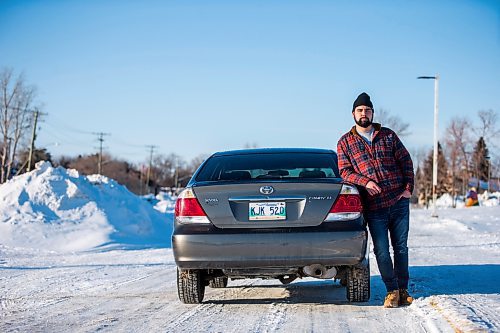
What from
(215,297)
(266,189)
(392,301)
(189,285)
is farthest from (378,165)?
(215,297)

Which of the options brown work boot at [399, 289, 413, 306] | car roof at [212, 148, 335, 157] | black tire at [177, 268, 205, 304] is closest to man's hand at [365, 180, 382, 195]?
brown work boot at [399, 289, 413, 306]

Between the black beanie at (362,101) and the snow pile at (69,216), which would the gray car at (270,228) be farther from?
the snow pile at (69,216)

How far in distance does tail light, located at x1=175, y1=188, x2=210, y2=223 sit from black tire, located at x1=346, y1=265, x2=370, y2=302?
4.69 feet

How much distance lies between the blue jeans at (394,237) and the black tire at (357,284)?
162 millimetres

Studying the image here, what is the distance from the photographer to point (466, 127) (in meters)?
67.9

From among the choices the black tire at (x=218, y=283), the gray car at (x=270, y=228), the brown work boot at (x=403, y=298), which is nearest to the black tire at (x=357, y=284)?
the gray car at (x=270, y=228)

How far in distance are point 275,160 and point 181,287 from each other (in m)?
1.59

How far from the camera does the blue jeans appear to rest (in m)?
5.61

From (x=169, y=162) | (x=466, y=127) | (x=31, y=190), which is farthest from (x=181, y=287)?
(x=169, y=162)

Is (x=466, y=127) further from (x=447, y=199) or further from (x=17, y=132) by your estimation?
(x=17, y=132)

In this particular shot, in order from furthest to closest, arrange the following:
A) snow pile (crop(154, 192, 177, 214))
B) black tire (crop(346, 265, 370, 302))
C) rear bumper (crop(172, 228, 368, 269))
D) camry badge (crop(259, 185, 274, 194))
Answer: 1. snow pile (crop(154, 192, 177, 214))
2. black tire (crop(346, 265, 370, 302))
3. camry badge (crop(259, 185, 274, 194))
4. rear bumper (crop(172, 228, 368, 269))

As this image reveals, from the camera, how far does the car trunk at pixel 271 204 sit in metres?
5.18

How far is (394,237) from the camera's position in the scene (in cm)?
573

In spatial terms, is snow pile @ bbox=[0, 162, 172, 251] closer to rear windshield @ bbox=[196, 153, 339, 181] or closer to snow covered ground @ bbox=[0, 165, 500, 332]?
snow covered ground @ bbox=[0, 165, 500, 332]
